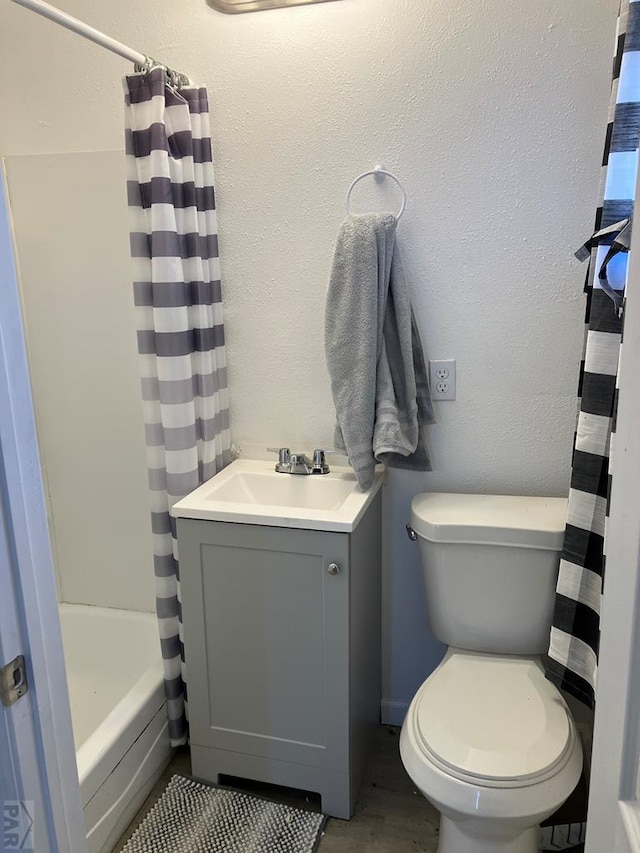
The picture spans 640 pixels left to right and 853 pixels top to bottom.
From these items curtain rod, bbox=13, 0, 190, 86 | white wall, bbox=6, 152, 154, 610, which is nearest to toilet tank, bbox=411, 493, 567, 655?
white wall, bbox=6, 152, 154, 610

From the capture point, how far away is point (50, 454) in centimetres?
229

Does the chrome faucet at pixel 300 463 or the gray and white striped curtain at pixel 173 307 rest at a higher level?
the gray and white striped curtain at pixel 173 307

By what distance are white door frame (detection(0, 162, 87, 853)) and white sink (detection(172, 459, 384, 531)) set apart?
747 millimetres

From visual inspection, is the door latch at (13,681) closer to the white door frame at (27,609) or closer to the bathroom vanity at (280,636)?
the white door frame at (27,609)

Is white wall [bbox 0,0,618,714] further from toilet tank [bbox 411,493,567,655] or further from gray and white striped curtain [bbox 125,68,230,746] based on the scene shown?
toilet tank [bbox 411,493,567,655]

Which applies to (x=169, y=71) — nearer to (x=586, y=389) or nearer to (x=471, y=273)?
(x=471, y=273)

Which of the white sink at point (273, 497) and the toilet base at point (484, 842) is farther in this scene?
the white sink at point (273, 497)

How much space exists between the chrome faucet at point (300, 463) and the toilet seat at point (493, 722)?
642 millimetres

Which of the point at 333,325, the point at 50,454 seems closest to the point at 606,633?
the point at 333,325

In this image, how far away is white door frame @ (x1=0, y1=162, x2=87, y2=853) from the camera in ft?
2.76

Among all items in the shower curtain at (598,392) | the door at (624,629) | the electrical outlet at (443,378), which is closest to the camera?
the door at (624,629)

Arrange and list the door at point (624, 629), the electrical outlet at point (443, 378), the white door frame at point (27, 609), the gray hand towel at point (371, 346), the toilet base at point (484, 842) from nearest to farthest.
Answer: the door at point (624, 629)
the white door frame at point (27, 609)
the toilet base at point (484, 842)
the gray hand towel at point (371, 346)
the electrical outlet at point (443, 378)

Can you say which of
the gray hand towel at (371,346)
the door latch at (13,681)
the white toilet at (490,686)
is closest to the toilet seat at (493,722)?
the white toilet at (490,686)

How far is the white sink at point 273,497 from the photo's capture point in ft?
5.47
